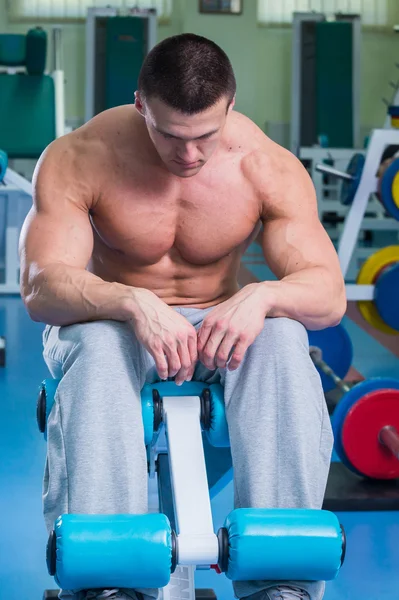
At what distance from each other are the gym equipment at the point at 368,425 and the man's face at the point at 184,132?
41.3 inches

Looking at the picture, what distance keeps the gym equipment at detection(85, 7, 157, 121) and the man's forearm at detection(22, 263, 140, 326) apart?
599 cm

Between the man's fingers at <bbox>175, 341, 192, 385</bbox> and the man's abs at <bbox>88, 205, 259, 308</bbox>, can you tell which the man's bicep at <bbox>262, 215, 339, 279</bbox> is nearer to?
the man's abs at <bbox>88, 205, 259, 308</bbox>

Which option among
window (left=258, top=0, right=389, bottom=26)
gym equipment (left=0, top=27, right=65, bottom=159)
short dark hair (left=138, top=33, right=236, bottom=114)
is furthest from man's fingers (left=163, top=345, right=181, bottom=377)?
window (left=258, top=0, right=389, bottom=26)

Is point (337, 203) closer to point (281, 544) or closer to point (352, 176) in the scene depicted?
point (352, 176)

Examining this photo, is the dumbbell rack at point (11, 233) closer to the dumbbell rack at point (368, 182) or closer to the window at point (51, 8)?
the dumbbell rack at point (368, 182)

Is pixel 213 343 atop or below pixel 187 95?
below

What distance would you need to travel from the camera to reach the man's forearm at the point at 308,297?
149 centimetres

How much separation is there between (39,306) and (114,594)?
0.50 meters

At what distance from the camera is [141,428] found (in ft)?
4.52

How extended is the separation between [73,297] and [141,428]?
26cm

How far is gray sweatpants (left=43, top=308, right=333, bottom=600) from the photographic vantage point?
4.35 ft

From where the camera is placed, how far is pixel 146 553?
1.23 m

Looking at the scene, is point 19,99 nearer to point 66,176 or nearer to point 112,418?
point 66,176

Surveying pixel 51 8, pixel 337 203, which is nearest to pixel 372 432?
pixel 337 203
